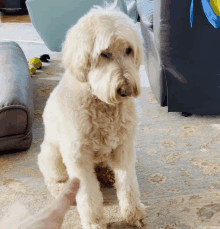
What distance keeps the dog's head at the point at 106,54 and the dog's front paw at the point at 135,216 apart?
1.88ft

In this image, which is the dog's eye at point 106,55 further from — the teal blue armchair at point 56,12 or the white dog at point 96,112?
the teal blue armchair at point 56,12

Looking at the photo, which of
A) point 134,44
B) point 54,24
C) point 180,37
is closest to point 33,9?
point 54,24

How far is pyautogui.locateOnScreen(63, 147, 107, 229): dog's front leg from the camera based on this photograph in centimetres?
120

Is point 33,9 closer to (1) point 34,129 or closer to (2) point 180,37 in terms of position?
A: (1) point 34,129

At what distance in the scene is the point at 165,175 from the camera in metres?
1.57

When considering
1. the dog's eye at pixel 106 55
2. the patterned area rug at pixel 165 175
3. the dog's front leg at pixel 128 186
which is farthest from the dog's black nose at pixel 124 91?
the patterned area rug at pixel 165 175

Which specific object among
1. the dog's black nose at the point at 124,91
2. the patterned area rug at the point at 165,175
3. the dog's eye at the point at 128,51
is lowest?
the patterned area rug at the point at 165,175

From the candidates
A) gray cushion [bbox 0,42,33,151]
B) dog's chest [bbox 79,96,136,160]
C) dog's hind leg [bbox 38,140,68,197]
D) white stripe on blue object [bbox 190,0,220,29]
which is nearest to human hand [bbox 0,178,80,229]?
dog's chest [bbox 79,96,136,160]

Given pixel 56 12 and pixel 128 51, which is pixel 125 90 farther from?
pixel 56 12

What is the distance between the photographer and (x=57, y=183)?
1.43 metres

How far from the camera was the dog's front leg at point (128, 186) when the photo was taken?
128 centimetres

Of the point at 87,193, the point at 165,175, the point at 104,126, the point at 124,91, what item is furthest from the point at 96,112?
the point at 165,175

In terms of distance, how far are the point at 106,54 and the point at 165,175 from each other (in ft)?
2.84

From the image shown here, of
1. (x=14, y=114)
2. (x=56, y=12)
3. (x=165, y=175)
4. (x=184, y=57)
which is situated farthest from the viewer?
(x=56, y=12)
